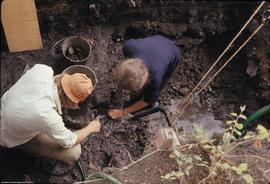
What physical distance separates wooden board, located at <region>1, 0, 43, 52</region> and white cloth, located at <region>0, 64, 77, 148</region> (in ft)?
3.03

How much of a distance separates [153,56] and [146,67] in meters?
0.19

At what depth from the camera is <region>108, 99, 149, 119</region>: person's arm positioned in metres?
4.55

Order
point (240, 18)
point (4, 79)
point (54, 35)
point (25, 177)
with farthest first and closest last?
1. point (240, 18)
2. point (54, 35)
3. point (4, 79)
4. point (25, 177)

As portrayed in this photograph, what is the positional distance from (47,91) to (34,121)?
260 millimetres

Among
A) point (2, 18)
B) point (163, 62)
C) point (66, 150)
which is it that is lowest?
point (66, 150)

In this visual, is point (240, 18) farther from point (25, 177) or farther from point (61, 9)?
point (25, 177)

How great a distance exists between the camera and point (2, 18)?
14.6ft

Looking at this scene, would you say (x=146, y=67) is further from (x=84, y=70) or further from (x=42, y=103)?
(x=42, y=103)

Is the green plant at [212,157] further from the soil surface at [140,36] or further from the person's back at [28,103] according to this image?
the soil surface at [140,36]

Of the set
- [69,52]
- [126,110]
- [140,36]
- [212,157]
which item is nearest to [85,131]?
[126,110]

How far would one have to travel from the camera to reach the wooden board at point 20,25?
444 centimetres

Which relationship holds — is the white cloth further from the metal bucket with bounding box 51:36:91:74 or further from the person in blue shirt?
the metal bucket with bounding box 51:36:91:74

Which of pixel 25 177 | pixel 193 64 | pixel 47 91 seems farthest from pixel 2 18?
pixel 193 64

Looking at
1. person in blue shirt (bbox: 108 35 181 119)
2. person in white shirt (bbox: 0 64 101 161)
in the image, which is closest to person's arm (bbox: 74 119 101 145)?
person in white shirt (bbox: 0 64 101 161)
